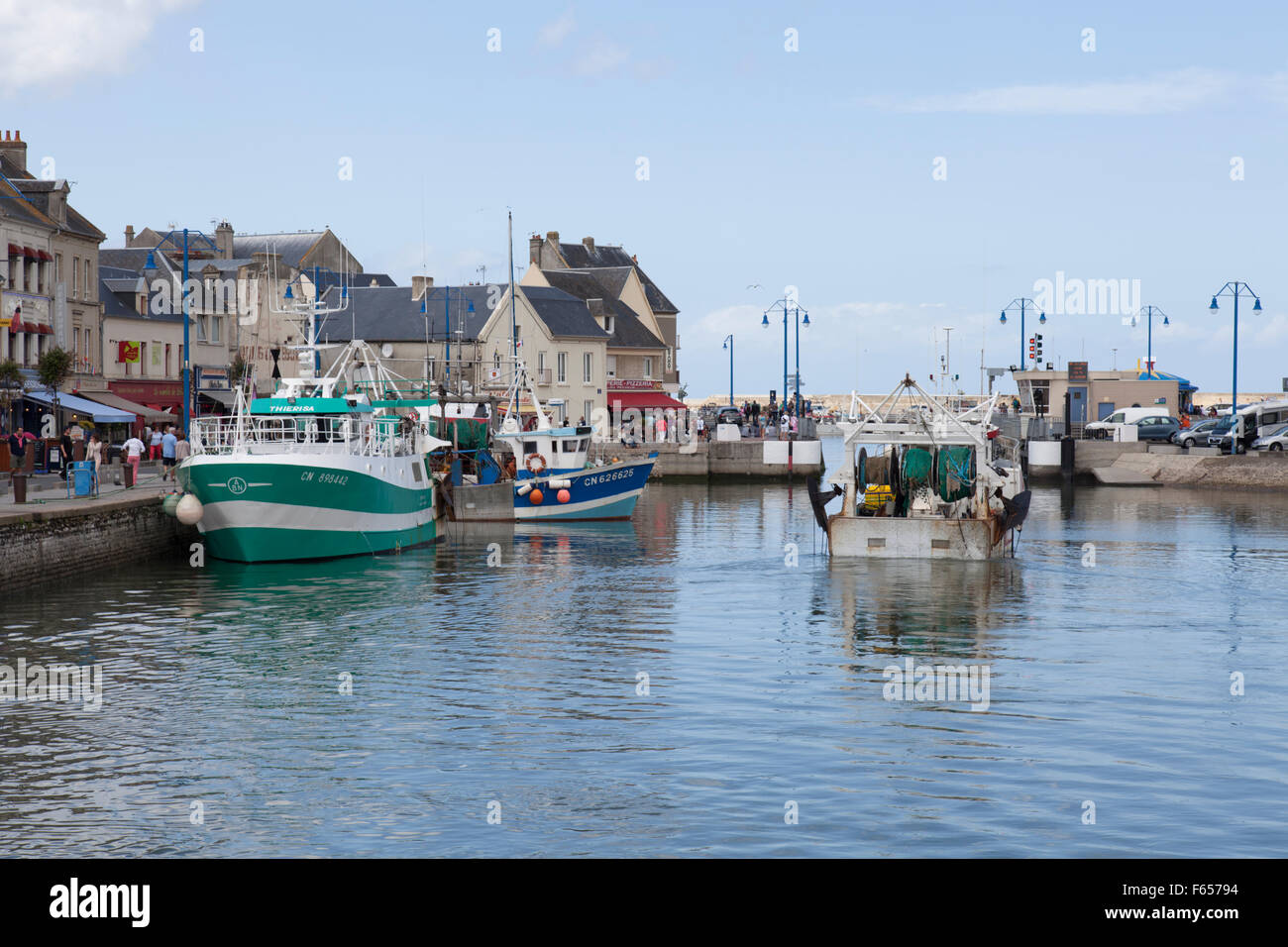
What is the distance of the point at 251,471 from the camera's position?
32.8m

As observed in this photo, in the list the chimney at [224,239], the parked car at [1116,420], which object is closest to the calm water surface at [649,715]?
the parked car at [1116,420]

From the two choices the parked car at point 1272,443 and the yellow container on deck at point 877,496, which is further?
the parked car at point 1272,443

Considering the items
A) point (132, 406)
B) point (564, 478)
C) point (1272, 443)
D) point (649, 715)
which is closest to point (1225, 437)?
point (1272, 443)

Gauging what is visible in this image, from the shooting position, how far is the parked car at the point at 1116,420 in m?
79.1

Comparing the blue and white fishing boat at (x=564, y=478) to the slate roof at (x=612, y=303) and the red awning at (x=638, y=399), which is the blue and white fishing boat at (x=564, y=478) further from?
the slate roof at (x=612, y=303)

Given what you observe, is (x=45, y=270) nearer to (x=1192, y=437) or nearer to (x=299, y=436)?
(x=299, y=436)

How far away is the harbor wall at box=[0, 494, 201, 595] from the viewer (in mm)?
28688

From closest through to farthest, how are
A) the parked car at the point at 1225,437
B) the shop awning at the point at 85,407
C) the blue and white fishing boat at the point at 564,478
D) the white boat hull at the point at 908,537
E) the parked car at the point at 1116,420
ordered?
the white boat hull at the point at 908,537 → the blue and white fishing boat at the point at 564,478 → the shop awning at the point at 85,407 → the parked car at the point at 1225,437 → the parked car at the point at 1116,420

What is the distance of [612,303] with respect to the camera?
96312 millimetres

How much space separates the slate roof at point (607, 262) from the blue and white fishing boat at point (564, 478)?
52813mm

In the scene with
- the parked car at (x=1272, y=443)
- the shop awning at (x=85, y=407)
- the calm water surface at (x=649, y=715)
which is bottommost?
the calm water surface at (x=649, y=715)
